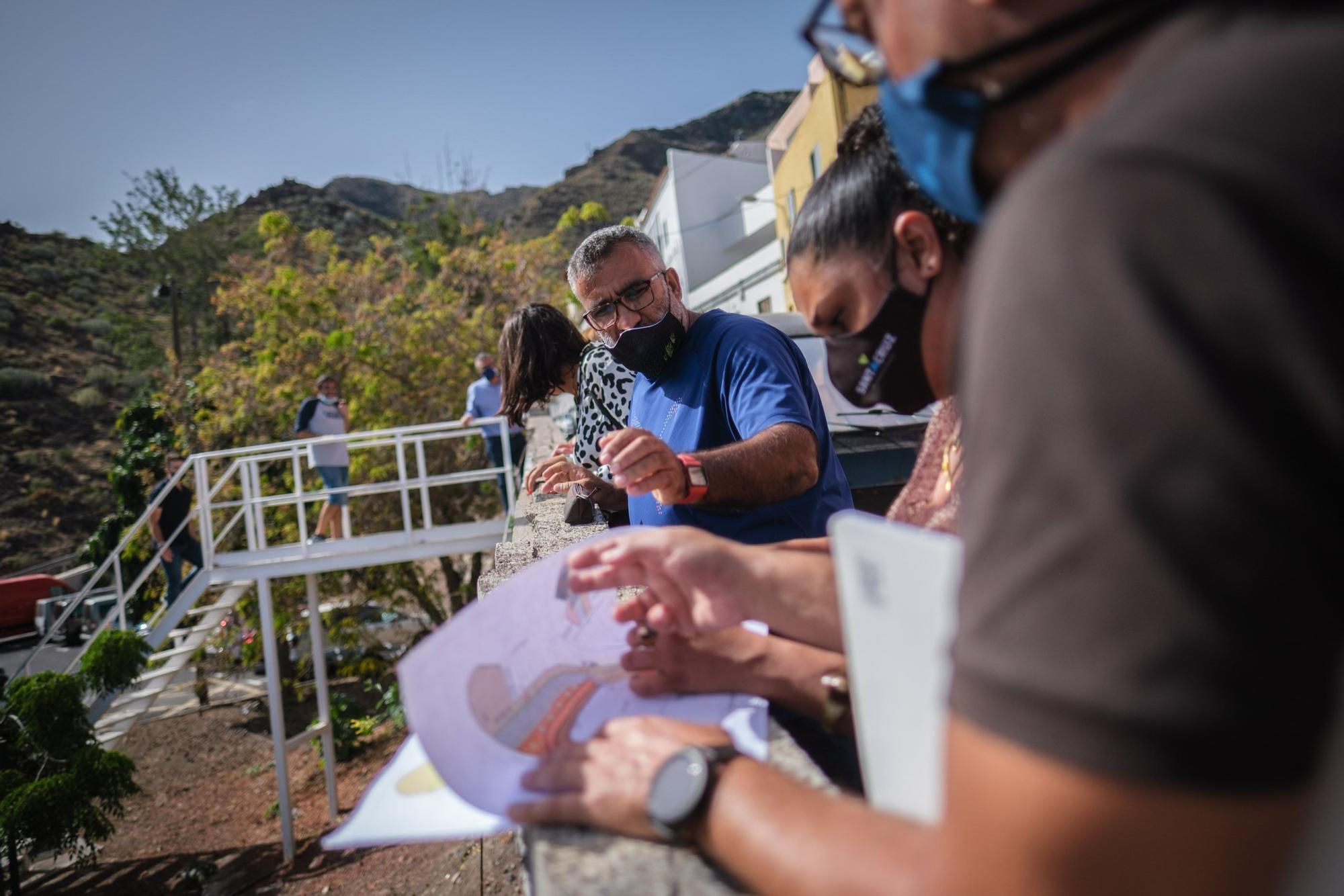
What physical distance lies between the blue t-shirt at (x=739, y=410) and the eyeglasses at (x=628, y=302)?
0.22 metres

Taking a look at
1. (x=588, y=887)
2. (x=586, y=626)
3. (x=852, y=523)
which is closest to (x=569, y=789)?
(x=588, y=887)

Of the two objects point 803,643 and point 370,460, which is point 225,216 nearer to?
point 370,460

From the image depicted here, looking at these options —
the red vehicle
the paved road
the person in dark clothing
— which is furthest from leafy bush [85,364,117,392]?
the person in dark clothing

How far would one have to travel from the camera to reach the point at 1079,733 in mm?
537

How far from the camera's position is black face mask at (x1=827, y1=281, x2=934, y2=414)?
1333 mm

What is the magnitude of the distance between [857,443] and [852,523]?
5.84 metres

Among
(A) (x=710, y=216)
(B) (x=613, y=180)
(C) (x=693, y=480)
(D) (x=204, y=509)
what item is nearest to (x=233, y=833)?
(D) (x=204, y=509)

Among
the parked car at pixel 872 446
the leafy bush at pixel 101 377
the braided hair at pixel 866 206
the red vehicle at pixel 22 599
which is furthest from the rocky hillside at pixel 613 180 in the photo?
the braided hair at pixel 866 206

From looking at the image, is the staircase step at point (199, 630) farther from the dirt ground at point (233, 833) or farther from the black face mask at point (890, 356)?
the black face mask at point (890, 356)

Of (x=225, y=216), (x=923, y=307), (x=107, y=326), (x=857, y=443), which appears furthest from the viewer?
(x=107, y=326)

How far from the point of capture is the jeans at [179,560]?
12203 millimetres

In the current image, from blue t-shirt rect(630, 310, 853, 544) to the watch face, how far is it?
131 centimetres

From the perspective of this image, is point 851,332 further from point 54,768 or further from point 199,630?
point 199,630

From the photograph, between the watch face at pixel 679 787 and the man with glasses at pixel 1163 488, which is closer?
the man with glasses at pixel 1163 488
